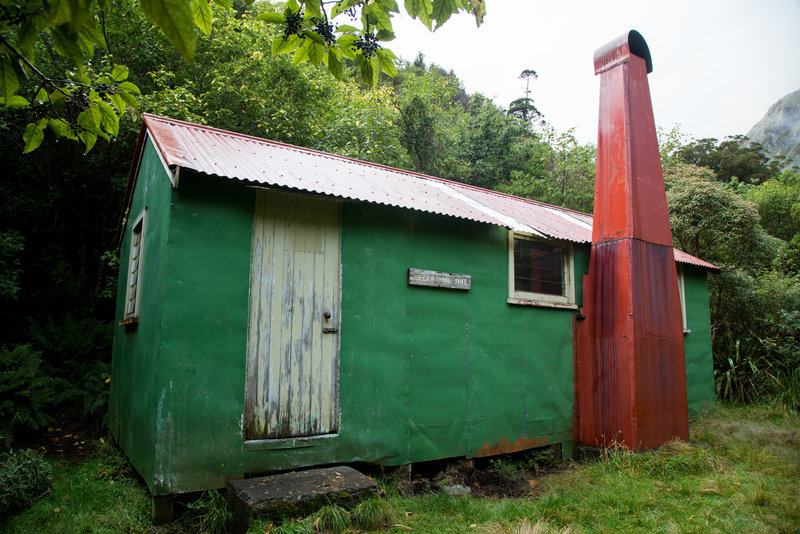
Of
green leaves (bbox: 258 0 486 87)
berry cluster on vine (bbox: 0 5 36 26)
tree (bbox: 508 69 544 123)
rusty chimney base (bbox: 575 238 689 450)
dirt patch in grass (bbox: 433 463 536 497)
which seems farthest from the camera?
tree (bbox: 508 69 544 123)

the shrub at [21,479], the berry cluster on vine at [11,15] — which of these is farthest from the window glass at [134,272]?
the berry cluster on vine at [11,15]

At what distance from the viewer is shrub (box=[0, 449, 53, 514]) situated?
15.1 feet

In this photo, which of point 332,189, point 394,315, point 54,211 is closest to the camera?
point 332,189

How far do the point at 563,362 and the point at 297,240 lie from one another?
4.13 metres

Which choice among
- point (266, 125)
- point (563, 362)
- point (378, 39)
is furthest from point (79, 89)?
point (266, 125)

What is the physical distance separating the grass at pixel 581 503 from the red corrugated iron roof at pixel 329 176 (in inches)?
114

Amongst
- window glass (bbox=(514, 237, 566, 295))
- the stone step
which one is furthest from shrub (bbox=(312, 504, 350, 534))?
window glass (bbox=(514, 237, 566, 295))

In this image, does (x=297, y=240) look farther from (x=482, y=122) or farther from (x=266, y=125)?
(x=482, y=122)

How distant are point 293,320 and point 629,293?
4330 millimetres

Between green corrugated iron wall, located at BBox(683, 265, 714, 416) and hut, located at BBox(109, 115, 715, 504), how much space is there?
122 inches

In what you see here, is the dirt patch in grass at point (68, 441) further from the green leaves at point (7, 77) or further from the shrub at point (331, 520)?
the green leaves at point (7, 77)

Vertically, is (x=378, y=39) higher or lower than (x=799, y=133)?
lower

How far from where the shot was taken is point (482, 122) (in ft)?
72.8

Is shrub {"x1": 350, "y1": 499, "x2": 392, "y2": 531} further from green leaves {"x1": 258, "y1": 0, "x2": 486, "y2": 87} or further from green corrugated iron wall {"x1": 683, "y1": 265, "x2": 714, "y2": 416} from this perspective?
green corrugated iron wall {"x1": 683, "y1": 265, "x2": 714, "y2": 416}
